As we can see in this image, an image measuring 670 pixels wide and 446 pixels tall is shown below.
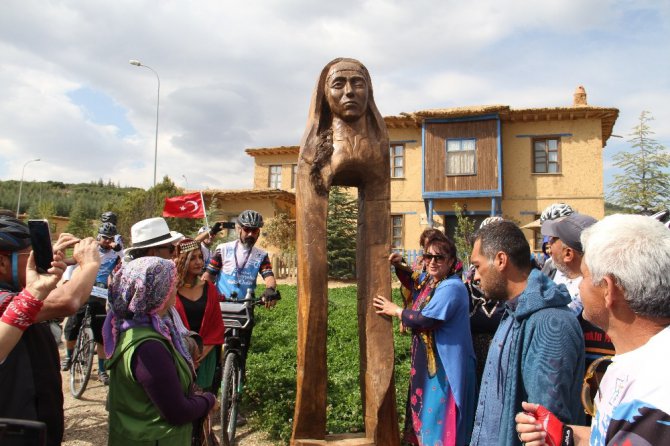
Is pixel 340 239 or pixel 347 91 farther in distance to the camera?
pixel 340 239

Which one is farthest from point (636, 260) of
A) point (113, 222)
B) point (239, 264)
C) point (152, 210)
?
point (152, 210)

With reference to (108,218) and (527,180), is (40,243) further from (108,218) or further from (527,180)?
(527,180)

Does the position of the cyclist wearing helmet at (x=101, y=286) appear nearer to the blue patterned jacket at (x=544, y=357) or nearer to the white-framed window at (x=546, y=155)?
the blue patterned jacket at (x=544, y=357)

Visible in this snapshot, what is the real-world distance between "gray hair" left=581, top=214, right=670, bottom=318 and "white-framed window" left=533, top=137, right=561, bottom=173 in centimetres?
1823

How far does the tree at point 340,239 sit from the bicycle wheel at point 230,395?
13.6 m

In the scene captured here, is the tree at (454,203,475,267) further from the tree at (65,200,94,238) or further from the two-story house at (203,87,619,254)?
the tree at (65,200,94,238)

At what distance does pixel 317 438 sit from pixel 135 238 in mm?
1846

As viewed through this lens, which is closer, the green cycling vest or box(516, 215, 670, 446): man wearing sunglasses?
box(516, 215, 670, 446): man wearing sunglasses

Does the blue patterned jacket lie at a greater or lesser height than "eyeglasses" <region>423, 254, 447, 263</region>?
lesser

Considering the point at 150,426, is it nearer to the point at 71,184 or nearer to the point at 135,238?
the point at 135,238

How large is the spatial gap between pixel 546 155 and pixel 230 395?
17080mm

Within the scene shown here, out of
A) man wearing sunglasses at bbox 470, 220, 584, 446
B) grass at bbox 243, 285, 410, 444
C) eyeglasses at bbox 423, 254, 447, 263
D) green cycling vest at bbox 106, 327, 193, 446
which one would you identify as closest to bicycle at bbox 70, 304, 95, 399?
grass at bbox 243, 285, 410, 444

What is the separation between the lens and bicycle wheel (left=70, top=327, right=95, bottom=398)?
523 cm

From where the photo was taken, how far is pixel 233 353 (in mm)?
4078
